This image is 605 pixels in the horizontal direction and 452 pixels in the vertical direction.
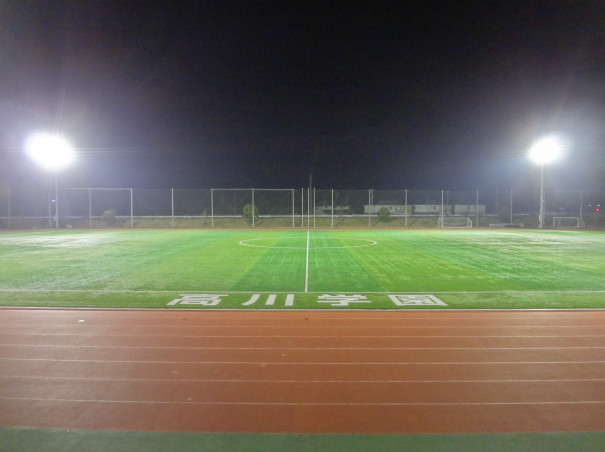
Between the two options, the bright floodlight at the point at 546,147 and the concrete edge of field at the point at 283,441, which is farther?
the bright floodlight at the point at 546,147

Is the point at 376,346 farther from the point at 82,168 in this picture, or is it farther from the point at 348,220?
the point at 82,168

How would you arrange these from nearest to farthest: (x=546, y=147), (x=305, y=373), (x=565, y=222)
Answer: (x=305, y=373) → (x=546, y=147) → (x=565, y=222)

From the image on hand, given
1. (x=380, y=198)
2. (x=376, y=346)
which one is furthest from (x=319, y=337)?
(x=380, y=198)

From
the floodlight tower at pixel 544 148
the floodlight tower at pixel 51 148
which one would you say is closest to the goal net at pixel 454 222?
the floodlight tower at pixel 544 148

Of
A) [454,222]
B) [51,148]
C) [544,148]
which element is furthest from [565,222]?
[51,148]

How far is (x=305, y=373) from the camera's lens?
4883 millimetres

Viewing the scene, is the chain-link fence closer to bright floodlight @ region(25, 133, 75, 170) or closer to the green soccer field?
bright floodlight @ region(25, 133, 75, 170)

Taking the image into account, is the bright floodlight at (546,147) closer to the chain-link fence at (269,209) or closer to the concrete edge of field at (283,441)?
the chain-link fence at (269,209)

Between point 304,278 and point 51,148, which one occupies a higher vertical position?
point 51,148

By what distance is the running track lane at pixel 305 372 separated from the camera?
3838 mm

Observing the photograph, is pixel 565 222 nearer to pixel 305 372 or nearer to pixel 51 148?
pixel 305 372

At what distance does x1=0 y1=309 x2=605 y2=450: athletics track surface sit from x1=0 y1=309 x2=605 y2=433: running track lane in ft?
0.06

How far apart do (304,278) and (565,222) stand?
126 feet

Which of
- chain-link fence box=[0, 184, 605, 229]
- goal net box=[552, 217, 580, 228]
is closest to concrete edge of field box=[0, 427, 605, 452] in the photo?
chain-link fence box=[0, 184, 605, 229]
